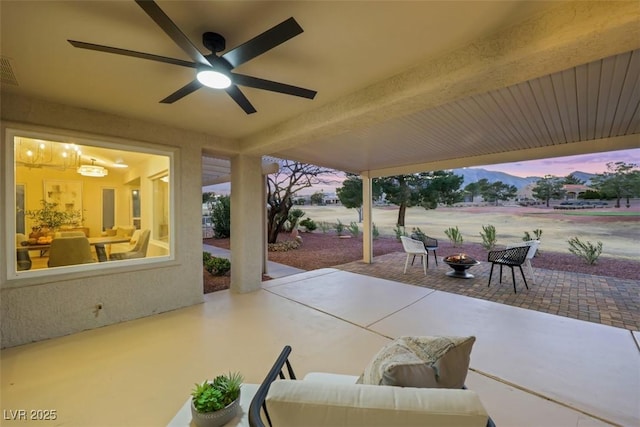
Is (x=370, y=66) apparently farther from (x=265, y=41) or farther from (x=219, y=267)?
(x=219, y=267)

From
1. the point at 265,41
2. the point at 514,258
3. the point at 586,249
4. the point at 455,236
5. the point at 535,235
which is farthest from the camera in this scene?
the point at 455,236

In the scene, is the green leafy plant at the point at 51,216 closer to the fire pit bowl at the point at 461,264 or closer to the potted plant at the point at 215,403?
the potted plant at the point at 215,403

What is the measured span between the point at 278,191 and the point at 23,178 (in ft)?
24.8

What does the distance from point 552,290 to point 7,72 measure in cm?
788

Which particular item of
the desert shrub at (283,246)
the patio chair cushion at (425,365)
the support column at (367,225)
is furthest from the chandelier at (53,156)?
the support column at (367,225)

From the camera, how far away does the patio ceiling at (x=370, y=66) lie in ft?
5.11

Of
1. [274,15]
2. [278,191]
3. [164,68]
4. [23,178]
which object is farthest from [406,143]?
[278,191]

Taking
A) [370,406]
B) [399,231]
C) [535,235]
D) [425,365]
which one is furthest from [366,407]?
[399,231]

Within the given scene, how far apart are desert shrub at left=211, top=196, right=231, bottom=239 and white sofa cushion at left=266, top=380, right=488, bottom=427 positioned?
11.5 metres

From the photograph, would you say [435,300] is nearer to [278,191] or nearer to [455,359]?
[455,359]

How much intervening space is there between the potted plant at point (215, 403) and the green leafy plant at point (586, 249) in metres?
8.72

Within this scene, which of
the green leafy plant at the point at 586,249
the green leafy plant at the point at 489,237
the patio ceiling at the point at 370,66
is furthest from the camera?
the green leafy plant at the point at 489,237

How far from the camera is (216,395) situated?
5.56ft

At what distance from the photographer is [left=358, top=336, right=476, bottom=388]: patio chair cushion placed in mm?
1003
